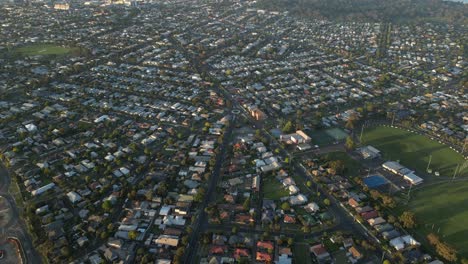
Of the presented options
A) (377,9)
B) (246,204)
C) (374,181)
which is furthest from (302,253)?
(377,9)

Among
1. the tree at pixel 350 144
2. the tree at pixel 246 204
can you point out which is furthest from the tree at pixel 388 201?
the tree at pixel 246 204

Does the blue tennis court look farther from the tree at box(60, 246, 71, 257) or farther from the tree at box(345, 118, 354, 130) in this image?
the tree at box(60, 246, 71, 257)

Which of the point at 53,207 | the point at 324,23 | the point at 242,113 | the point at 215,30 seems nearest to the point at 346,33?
the point at 324,23

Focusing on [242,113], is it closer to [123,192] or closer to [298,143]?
[298,143]

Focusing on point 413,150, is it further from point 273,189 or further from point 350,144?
point 273,189

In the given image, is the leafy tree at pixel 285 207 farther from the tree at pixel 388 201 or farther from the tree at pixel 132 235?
the tree at pixel 132 235

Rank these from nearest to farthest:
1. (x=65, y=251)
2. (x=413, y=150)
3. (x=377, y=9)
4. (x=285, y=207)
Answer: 1. (x=65, y=251)
2. (x=285, y=207)
3. (x=413, y=150)
4. (x=377, y=9)
